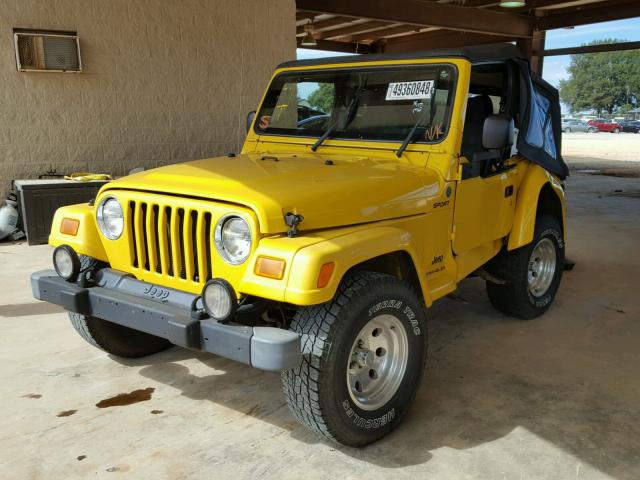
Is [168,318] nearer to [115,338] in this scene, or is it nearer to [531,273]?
[115,338]

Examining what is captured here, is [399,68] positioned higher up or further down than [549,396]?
higher up

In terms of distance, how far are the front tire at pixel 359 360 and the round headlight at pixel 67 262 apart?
46.7 inches

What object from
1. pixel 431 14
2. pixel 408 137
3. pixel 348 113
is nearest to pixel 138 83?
pixel 348 113

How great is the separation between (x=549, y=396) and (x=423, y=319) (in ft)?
3.05

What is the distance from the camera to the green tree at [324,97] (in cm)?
378

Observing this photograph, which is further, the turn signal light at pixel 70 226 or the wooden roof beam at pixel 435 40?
the wooden roof beam at pixel 435 40

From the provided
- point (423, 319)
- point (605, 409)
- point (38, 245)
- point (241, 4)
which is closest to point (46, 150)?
point (38, 245)

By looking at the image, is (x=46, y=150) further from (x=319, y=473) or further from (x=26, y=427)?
(x=319, y=473)

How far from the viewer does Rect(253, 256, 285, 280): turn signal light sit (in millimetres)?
2277

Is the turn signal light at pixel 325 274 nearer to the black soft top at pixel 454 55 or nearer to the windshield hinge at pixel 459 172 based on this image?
the windshield hinge at pixel 459 172

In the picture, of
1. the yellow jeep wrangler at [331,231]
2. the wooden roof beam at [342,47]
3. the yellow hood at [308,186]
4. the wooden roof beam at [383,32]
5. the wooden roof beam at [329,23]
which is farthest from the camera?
the wooden roof beam at [342,47]

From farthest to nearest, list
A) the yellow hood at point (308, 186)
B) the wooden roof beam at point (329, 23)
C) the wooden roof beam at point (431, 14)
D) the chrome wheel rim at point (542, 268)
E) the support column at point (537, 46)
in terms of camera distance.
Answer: the support column at point (537, 46)
the wooden roof beam at point (329, 23)
the wooden roof beam at point (431, 14)
the chrome wheel rim at point (542, 268)
the yellow hood at point (308, 186)

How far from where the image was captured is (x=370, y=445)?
269 cm

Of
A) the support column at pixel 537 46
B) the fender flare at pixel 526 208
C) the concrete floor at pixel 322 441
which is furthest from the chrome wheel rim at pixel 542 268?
A: the support column at pixel 537 46
